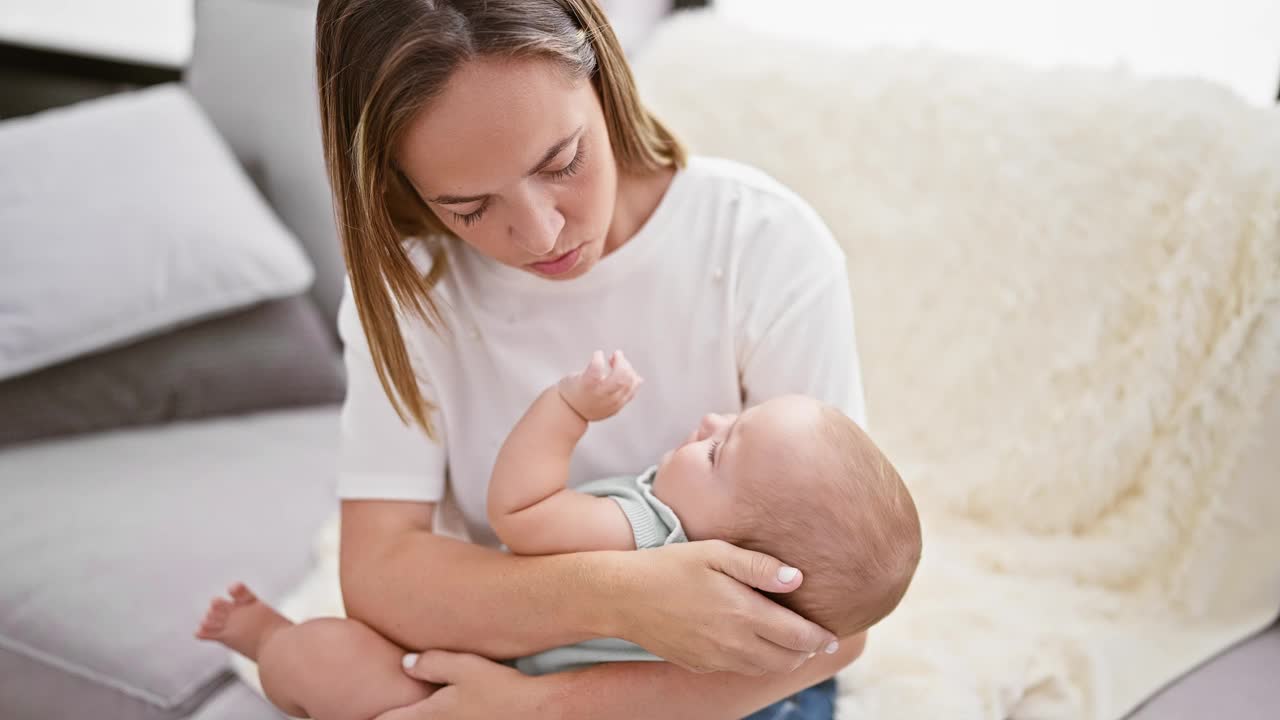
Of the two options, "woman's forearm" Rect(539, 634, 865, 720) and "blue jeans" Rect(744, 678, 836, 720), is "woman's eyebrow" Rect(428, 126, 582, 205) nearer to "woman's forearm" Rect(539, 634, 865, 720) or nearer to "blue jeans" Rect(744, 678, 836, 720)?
"woman's forearm" Rect(539, 634, 865, 720)

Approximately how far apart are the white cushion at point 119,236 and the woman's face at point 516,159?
1.06m

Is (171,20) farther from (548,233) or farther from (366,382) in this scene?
(548,233)

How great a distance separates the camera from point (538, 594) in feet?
3.58

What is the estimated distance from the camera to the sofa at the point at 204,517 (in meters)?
1.46

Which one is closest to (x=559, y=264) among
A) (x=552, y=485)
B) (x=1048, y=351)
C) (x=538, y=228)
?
(x=538, y=228)

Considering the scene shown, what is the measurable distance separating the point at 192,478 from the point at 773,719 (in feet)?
3.92

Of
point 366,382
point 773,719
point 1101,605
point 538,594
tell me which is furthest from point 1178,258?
point 366,382

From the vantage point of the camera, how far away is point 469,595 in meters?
1.13

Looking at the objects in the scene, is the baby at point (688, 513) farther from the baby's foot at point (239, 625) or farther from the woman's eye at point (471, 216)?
the woman's eye at point (471, 216)

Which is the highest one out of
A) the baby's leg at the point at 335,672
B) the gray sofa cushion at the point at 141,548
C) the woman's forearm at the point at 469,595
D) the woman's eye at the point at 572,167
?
A: the woman's eye at the point at 572,167

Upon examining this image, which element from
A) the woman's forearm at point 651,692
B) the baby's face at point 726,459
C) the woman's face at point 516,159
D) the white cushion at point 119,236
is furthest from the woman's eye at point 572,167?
the white cushion at point 119,236

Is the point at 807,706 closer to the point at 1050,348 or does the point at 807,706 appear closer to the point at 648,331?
the point at 648,331

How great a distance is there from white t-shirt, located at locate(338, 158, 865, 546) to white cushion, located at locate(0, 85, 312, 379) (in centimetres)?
81

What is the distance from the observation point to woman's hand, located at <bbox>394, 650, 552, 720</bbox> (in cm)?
109
